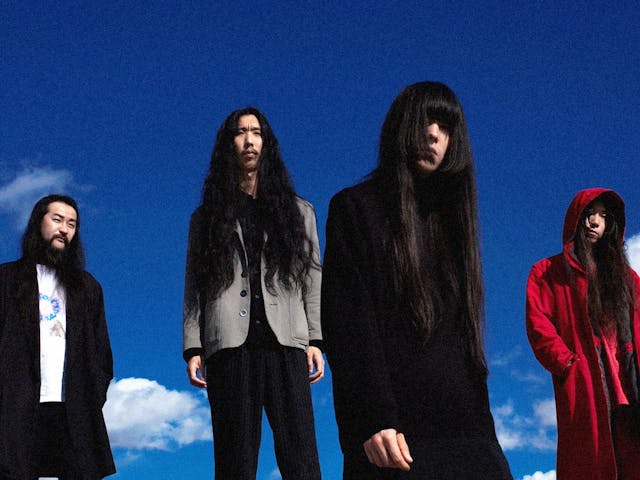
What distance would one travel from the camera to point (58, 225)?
21.1 feet

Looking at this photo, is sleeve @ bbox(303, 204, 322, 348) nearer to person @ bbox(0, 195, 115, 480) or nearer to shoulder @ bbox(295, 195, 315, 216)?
shoulder @ bbox(295, 195, 315, 216)

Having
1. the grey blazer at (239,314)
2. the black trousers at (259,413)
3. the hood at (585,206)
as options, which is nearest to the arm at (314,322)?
the grey blazer at (239,314)

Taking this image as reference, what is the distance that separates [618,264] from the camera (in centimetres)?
639

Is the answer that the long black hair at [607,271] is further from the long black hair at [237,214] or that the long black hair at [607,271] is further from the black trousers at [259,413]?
the black trousers at [259,413]

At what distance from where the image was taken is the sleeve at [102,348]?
6284 mm

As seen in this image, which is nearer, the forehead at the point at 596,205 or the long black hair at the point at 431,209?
the long black hair at the point at 431,209

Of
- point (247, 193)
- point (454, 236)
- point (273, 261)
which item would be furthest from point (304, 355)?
point (454, 236)

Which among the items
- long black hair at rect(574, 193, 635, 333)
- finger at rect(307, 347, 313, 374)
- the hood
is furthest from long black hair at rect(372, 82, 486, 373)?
the hood

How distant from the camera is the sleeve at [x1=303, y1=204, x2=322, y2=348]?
196 inches

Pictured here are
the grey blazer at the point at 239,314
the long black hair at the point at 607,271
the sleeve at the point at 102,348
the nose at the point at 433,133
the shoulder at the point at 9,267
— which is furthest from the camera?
the shoulder at the point at 9,267

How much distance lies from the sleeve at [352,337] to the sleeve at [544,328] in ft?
12.1

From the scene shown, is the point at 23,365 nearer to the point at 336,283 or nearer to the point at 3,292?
the point at 3,292

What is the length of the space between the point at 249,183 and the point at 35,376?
2.17 meters

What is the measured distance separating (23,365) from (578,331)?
13.1 feet
